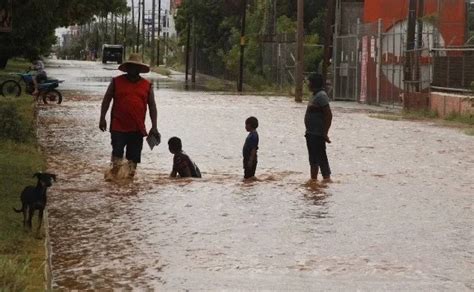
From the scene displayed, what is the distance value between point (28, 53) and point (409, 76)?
18.8 m

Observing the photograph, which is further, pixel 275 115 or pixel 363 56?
pixel 363 56

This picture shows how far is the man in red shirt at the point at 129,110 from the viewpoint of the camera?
13.2 metres

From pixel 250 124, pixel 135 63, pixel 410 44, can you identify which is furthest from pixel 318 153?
pixel 410 44

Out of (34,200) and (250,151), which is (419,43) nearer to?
(250,151)

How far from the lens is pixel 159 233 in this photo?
9.60m

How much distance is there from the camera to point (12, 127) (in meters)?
17.0

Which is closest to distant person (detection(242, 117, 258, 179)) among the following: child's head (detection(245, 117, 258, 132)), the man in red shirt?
child's head (detection(245, 117, 258, 132))

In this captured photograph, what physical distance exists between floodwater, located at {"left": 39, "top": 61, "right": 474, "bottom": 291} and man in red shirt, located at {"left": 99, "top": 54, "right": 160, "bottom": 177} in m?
0.47

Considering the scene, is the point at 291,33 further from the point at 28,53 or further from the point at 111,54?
the point at 111,54

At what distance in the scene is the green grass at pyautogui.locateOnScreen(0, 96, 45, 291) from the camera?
21.0ft

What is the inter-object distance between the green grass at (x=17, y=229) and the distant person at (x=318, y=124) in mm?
3754

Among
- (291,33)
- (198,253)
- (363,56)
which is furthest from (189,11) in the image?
(198,253)

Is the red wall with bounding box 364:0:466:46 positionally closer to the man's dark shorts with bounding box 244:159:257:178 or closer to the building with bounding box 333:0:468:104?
the building with bounding box 333:0:468:104

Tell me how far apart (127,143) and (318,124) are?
2671 mm
